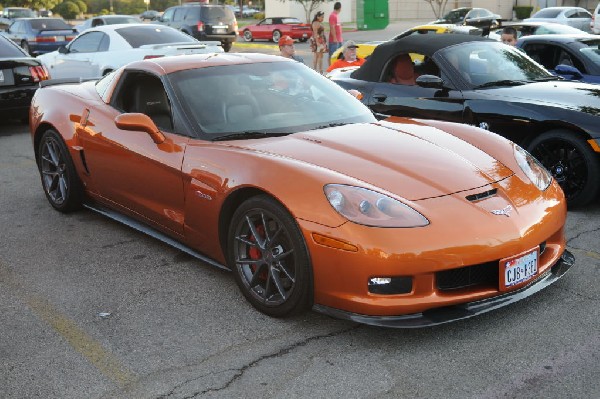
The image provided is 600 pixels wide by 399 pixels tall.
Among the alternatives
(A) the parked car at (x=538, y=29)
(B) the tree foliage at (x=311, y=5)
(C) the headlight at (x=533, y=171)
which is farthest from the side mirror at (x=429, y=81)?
(B) the tree foliage at (x=311, y=5)

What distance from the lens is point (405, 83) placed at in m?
7.33

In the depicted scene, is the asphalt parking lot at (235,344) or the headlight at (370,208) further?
the headlight at (370,208)

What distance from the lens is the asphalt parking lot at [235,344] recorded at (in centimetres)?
322

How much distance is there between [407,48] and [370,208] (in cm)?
412

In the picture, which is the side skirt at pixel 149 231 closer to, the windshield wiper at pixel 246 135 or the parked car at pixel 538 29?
the windshield wiper at pixel 246 135

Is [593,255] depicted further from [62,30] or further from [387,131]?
[62,30]

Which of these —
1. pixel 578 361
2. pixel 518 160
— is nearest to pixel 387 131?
pixel 518 160

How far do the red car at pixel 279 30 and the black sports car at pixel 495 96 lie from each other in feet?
92.1

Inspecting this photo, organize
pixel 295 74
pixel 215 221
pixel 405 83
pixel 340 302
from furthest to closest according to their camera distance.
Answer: pixel 405 83
pixel 295 74
pixel 215 221
pixel 340 302

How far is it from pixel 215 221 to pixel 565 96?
3619mm

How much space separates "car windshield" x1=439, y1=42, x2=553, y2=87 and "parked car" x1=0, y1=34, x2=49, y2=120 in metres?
6.23

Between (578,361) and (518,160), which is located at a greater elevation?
(518,160)

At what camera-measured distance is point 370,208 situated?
359cm

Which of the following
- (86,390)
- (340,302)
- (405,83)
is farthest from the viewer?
(405,83)
